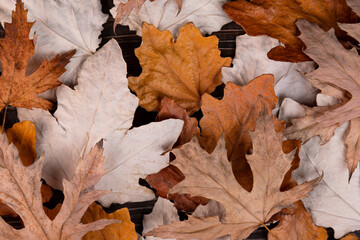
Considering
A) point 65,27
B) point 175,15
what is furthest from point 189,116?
point 65,27

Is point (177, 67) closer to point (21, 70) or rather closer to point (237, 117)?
point (237, 117)

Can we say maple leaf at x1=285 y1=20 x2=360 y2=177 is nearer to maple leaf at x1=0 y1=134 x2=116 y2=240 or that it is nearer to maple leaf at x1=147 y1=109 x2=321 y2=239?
maple leaf at x1=147 y1=109 x2=321 y2=239

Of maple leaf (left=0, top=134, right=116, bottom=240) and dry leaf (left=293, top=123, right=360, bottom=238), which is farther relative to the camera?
dry leaf (left=293, top=123, right=360, bottom=238)

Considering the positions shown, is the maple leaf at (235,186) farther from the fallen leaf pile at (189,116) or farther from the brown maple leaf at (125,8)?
the brown maple leaf at (125,8)

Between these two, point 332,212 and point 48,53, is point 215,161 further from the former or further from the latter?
point 48,53

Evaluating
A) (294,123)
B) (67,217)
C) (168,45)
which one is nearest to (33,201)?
(67,217)

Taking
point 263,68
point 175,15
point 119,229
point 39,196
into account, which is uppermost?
point 175,15

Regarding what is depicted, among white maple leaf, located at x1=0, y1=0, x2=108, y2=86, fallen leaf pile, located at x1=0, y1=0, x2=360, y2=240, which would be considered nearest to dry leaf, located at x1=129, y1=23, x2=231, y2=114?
fallen leaf pile, located at x1=0, y1=0, x2=360, y2=240

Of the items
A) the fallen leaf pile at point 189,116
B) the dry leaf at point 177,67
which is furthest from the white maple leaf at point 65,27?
the dry leaf at point 177,67
